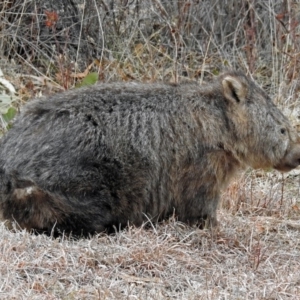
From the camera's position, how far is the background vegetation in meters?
5.27

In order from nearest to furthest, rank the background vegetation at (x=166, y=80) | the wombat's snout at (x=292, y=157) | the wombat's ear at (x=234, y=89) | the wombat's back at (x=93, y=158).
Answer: the background vegetation at (x=166, y=80) → the wombat's back at (x=93, y=158) → the wombat's ear at (x=234, y=89) → the wombat's snout at (x=292, y=157)

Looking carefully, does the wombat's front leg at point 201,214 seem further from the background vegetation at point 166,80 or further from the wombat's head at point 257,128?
the wombat's head at point 257,128

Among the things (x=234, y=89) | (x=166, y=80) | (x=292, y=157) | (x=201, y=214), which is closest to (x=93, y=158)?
(x=201, y=214)

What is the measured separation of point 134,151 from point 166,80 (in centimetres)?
347

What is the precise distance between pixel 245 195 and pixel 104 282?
2440 millimetres

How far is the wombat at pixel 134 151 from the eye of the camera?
19.5 ft

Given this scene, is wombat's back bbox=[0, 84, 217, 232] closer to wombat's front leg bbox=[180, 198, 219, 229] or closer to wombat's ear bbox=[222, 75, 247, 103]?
wombat's front leg bbox=[180, 198, 219, 229]

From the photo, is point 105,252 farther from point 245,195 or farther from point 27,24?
point 27,24

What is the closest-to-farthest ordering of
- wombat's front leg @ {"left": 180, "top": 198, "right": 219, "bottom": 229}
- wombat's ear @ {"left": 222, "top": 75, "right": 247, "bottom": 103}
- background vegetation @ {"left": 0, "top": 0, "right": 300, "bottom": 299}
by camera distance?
background vegetation @ {"left": 0, "top": 0, "right": 300, "bottom": 299}, wombat's front leg @ {"left": 180, "top": 198, "right": 219, "bottom": 229}, wombat's ear @ {"left": 222, "top": 75, "right": 247, "bottom": 103}

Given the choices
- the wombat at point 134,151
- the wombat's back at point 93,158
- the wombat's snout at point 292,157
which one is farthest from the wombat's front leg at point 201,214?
the wombat's snout at point 292,157

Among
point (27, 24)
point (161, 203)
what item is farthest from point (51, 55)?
point (161, 203)

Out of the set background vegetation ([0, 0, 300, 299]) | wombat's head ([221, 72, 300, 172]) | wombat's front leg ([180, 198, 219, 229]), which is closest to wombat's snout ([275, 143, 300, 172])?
wombat's head ([221, 72, 300, 172])

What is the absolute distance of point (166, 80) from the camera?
31.2ft

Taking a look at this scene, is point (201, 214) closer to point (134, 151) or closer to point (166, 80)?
point (134, 151)
